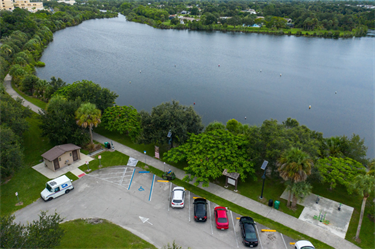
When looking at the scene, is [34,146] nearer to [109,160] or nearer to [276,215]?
[109,160]

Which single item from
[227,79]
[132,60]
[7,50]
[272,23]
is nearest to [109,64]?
[132,60]

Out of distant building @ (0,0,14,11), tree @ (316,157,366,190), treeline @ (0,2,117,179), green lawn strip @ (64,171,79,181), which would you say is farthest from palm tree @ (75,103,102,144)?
distant building @ (0,0,14,11)

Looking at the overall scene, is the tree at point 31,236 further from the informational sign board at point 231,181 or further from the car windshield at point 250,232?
the informational sign board at point 231,181

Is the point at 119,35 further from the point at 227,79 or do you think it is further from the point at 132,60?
the point at 227,79

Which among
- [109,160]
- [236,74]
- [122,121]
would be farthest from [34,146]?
[236,74]

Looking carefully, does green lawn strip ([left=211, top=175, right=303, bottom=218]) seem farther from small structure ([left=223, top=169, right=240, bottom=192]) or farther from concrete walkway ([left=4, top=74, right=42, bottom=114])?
concrete walkway ([left=4, top=74, right=42, bottom=114])
